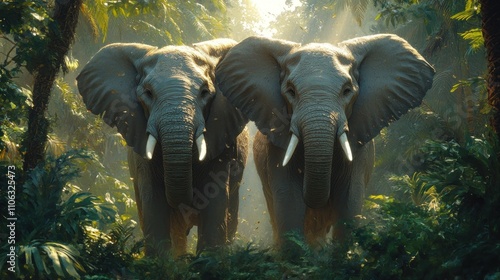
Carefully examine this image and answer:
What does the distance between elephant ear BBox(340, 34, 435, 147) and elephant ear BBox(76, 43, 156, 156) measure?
8.83ft

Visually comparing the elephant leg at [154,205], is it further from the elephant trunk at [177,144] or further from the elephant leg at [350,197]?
the elephant leg at [350,197]

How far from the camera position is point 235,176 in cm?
1138

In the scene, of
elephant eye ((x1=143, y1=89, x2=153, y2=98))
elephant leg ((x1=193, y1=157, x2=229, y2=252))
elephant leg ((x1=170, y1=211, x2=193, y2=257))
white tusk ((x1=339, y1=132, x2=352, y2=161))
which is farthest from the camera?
elephant leg ((x1=170, y1=211, x2=193, y2=257))

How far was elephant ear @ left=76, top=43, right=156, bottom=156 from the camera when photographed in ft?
31.8

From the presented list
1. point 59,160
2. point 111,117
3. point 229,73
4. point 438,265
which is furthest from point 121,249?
point 438,265

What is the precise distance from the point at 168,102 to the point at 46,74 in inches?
81.5

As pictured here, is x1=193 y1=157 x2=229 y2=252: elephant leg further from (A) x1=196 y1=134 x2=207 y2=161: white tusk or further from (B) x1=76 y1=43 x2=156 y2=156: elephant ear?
(A) x1=196 y1=134 x2=207 y2=161: white tusk

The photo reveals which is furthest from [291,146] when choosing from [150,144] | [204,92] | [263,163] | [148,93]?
[263,163]

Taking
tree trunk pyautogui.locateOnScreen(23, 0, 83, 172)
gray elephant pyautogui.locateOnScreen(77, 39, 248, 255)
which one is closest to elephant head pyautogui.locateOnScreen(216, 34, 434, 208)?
gray elephant pyautogui.locateOnScreen(77, 39, 248, 255)

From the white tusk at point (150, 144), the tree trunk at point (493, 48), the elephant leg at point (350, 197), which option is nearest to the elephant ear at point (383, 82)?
the elephant leg at point (350, 197)

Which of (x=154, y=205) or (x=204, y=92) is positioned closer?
(x=204, y=92)

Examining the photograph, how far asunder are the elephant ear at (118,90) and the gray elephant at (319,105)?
1.17 meters

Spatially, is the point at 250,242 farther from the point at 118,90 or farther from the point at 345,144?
the point at 118,90

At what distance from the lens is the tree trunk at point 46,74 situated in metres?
9.65
